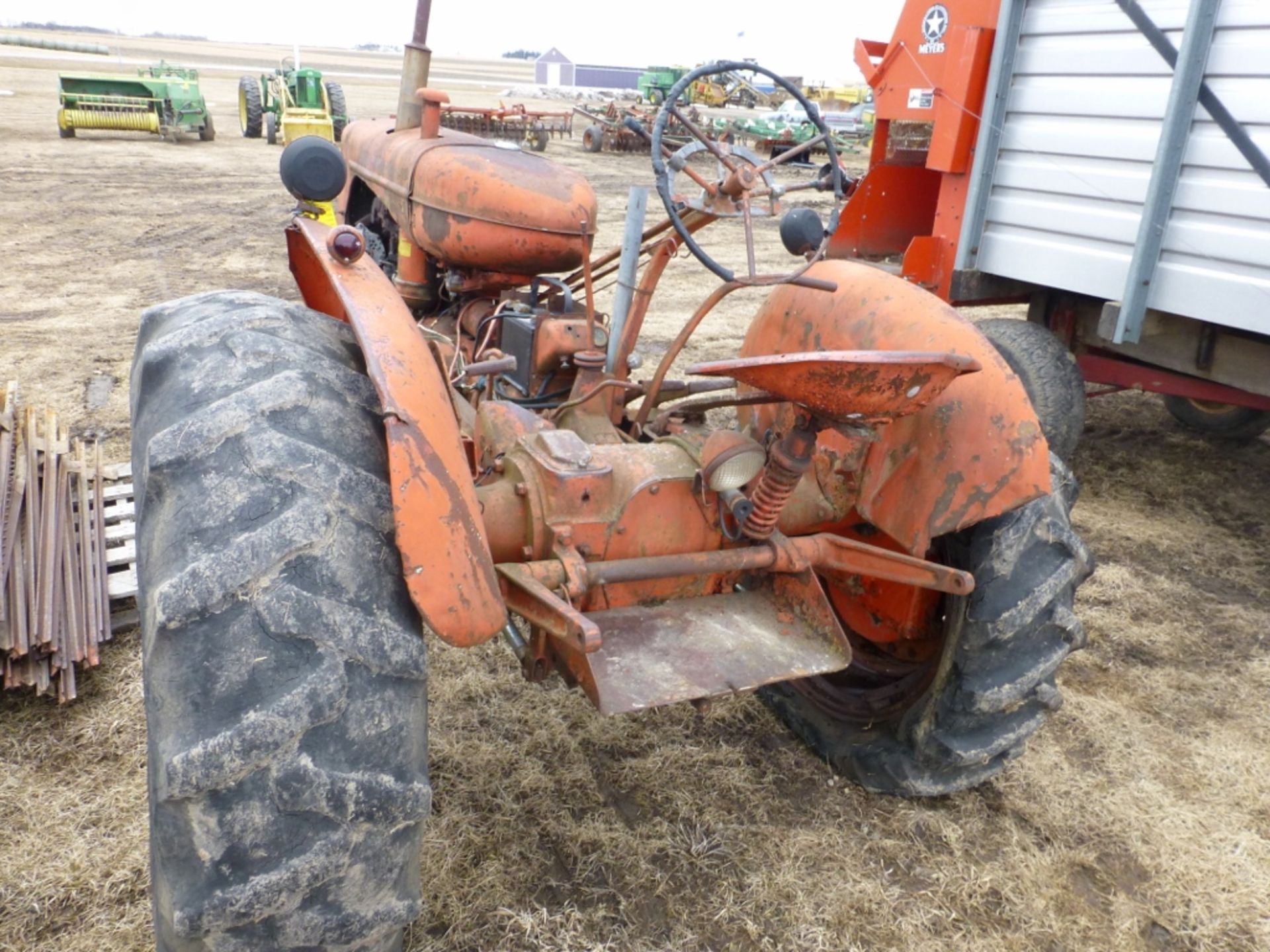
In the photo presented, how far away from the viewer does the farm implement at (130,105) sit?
50.4 feet

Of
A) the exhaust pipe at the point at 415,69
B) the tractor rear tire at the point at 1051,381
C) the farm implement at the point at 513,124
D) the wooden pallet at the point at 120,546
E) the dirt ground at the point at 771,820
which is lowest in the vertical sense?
the dirt ground at the point at 771,820

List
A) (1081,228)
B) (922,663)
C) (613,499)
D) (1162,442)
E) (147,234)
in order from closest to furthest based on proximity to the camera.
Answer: (613,499), (922,663), (1081,228), (1162,442), (147,234)

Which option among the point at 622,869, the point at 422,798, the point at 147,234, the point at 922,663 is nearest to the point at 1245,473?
the point at 922,663

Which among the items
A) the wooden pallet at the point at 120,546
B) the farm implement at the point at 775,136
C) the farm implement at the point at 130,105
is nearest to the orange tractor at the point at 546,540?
→ the wooden pallet at the point at 120,546

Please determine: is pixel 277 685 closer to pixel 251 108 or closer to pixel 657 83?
pixel 251 108

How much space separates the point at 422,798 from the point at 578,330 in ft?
6.14

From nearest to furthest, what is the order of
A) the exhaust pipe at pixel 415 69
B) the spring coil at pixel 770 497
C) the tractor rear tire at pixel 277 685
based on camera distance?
1. the tractor rear tire at pixel 277 685
2. the spring coil at pixel 770 497
3. the exhaust pipe at pixel 415 69

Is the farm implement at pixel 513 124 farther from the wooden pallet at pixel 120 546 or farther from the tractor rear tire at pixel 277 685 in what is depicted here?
the tractor rear tire at pixel 277 685

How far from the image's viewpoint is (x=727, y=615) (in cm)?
212

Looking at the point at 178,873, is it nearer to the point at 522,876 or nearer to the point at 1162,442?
the point at 522,876

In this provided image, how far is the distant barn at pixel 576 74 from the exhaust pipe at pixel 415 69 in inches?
1951

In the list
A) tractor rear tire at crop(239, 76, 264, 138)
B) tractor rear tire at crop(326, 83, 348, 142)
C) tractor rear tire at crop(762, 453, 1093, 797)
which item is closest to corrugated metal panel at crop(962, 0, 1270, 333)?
tractor rear tire at crop(762, 453, 1093, 797)

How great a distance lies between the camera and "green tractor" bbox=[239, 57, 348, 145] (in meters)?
12.2

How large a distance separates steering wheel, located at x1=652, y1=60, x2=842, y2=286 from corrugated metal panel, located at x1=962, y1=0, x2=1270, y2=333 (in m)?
2.04
